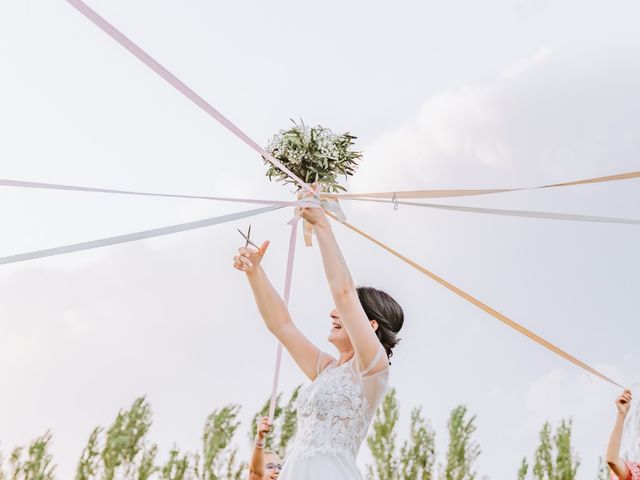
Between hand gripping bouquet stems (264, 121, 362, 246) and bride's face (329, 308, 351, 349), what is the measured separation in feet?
1.30

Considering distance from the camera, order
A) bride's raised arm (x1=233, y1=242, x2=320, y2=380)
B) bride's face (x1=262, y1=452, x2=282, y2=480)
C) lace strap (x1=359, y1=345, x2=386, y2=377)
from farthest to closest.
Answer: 1. bride's face (x1=262, y1=452, x2=282, y2=480)
2. bride's raised arm (x1=233, y1=242, x2=320, y2=380)
3. lace strap (x1=359, y1=345, x2=386, y2=377)

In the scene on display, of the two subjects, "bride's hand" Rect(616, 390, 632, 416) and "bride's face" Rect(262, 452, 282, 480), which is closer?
"bride's hand" Rect(616, 390, 632, 416)

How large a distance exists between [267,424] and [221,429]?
1001cm

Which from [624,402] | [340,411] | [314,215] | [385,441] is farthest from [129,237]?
[385,441]

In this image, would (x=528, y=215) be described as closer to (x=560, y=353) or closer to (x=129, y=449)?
(x=560, y=353)

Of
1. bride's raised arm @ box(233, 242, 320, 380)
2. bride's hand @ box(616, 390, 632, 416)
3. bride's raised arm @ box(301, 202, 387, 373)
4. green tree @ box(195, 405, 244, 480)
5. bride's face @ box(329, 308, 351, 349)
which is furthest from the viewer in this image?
green tree @ box(195, 405, 244, 480)

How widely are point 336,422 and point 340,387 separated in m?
0.14

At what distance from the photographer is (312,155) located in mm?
3811

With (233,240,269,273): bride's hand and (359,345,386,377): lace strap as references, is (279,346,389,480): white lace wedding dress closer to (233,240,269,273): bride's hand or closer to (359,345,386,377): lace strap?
(359,345,386,377): lace strap

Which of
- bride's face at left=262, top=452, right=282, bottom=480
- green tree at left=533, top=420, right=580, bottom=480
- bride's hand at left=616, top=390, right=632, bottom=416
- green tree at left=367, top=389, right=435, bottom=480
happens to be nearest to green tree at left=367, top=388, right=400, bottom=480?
green tree at left=367, top=389, right=435, bottom=480

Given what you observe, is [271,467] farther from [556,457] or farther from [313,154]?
[556,457]

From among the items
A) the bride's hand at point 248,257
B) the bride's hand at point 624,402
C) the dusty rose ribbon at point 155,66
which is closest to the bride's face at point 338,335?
the bride's hand at point 248,257

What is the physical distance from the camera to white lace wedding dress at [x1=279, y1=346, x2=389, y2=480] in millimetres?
3414

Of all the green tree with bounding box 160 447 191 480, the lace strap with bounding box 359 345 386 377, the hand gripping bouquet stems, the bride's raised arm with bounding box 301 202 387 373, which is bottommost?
the lace strap with bounding box 359 345 386 377
